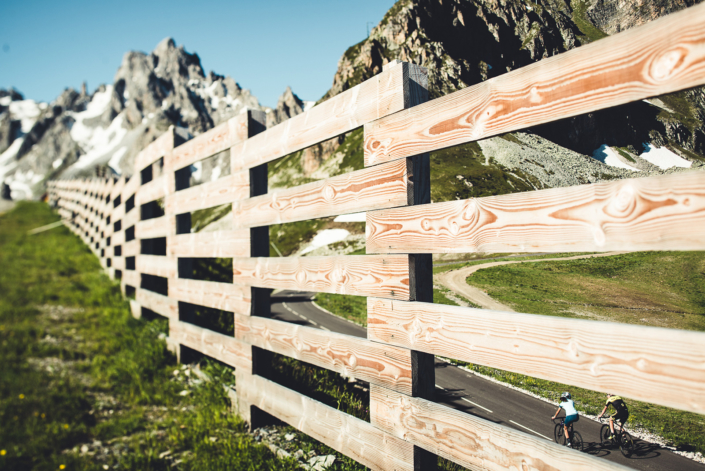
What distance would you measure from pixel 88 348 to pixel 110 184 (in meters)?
6.96

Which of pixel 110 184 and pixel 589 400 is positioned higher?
pixel 110 184

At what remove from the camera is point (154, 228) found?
6785 millimetres

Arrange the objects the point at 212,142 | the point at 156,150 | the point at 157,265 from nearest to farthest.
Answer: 1. the point at 212,142
2. the point at 157,265
3. the point at 156,150

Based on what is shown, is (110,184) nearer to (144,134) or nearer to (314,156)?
(314,156)

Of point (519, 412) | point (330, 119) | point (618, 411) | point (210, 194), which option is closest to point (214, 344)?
point (210, 194)

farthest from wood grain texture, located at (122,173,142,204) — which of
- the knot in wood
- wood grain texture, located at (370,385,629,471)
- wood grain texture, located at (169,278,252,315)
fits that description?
the knot in wood

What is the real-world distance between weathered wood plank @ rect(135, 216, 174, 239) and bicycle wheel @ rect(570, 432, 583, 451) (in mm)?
5695

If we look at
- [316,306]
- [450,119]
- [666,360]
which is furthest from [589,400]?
[316,306]

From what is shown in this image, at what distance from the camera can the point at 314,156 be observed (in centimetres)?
438

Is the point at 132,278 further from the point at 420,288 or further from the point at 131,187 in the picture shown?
the point at 420,288

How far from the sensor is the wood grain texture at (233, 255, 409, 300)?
2.65 meters

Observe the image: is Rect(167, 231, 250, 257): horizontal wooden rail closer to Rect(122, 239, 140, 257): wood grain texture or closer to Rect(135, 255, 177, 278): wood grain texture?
Rect(135, 255, 177, 278): wood grain texture

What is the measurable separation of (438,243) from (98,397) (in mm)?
4370

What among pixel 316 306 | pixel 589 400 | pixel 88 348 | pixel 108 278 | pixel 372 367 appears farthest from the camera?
pixel 108 278
